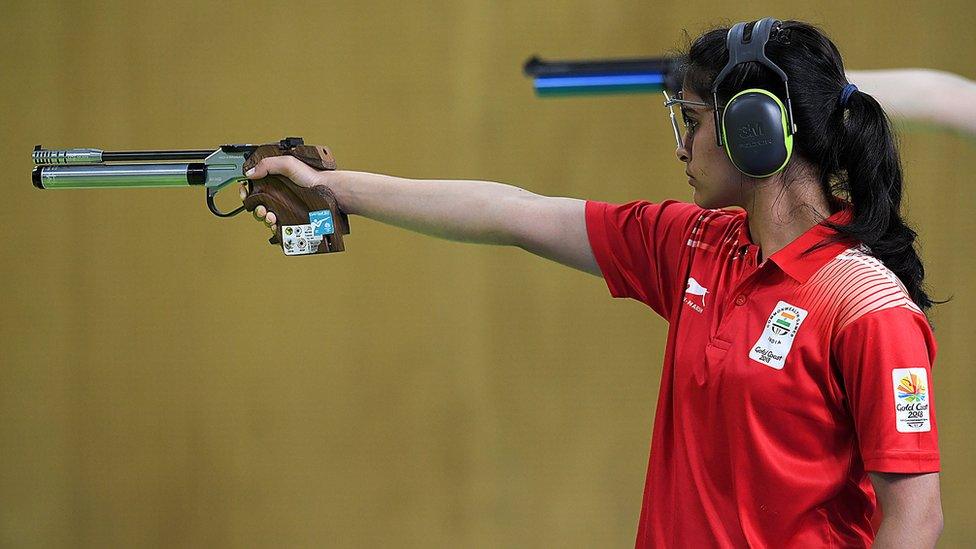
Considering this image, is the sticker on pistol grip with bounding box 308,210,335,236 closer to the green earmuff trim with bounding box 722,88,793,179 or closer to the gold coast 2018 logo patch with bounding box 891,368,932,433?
the green earmuff trim with bounding box 722,88,793,179

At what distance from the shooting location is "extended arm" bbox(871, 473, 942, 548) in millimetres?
1201

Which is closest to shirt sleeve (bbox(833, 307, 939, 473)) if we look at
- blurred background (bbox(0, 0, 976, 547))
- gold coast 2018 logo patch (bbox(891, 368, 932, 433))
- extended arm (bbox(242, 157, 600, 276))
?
gold coast 2018 logo patch (bbox(891, 368, 932, 433))

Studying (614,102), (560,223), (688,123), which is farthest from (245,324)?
(688,123)

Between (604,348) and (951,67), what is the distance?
1362 millimetres

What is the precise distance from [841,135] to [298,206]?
0.93 meters

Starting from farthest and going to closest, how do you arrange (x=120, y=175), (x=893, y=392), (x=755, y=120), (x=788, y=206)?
(x=120, y=175), (x=788, y=206), (x=755, y=120), (x=893, y=392)

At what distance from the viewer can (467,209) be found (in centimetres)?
Result: 170

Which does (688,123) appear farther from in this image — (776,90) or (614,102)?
(614,102)

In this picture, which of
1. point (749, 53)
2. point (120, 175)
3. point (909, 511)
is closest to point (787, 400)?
point (909, 511)

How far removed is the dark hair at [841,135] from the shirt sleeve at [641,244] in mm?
249

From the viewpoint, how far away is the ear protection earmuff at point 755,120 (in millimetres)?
1294

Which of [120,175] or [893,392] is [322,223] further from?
[893,392]

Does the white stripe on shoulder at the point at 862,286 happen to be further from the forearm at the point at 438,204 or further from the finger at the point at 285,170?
the finger at the point at 285,170

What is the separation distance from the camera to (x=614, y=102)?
3070 millimetres
